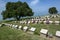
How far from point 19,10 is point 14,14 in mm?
2804

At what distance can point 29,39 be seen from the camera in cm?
1214

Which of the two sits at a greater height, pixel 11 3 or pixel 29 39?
pixel 11 3

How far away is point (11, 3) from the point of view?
72.1m

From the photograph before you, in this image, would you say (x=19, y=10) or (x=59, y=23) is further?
(x=19, y=10)

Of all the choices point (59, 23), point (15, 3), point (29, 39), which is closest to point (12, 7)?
point (15, 3)

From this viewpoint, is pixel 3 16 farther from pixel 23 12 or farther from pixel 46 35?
pixel 46 35

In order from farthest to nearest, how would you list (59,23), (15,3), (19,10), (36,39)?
(15,3) < (19,10) < (59,23) < (36,39)

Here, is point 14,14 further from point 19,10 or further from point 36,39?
point 36,39

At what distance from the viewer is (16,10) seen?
220ft

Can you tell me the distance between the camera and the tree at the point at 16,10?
66750 mm

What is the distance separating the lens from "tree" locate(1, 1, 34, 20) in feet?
219

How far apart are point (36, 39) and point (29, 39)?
556mm

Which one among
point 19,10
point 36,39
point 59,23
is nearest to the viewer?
point 36,39

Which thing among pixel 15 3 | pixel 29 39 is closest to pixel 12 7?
pixel 15 3
